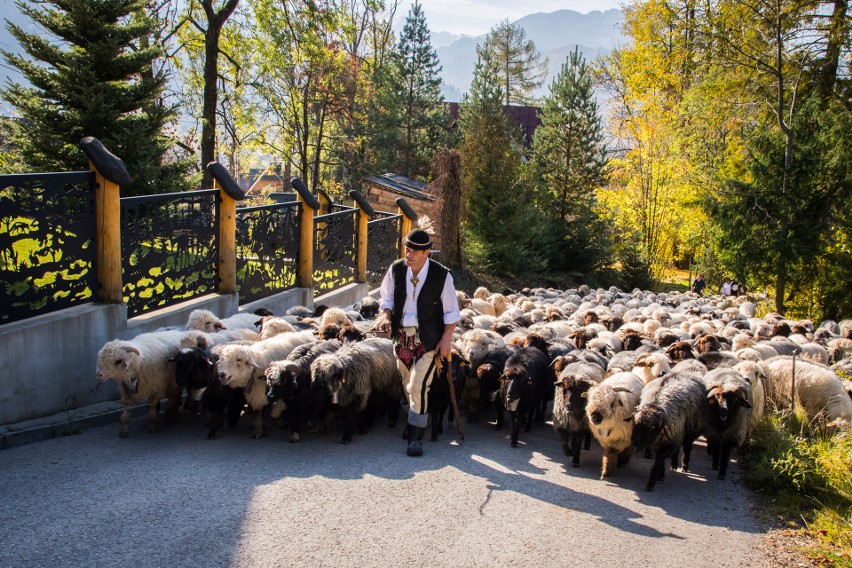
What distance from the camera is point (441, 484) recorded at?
595 cm

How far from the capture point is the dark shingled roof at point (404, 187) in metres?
25.6

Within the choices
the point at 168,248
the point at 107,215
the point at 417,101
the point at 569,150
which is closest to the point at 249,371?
the point at 107,215

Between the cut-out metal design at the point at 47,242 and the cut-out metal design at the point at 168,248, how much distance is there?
52 cm

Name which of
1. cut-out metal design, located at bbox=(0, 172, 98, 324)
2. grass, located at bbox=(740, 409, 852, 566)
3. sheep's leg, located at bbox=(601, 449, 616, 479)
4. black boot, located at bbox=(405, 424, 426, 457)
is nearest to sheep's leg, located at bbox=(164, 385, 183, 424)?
cut-out metal design, located at bbox=(0, 172, 98, 324)

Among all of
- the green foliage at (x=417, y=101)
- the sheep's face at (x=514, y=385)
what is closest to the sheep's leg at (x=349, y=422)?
the sheep's face at (x=514, y=385)

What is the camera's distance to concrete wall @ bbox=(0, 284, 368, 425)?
6242 millimetres

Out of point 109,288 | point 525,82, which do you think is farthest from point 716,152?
point 525,82

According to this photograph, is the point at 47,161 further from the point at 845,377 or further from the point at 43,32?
the point at 845,377

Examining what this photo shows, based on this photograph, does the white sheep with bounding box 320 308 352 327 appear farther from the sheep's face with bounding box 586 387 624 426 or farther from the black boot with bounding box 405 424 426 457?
the sheep's face with bounding box 586 387 624 426

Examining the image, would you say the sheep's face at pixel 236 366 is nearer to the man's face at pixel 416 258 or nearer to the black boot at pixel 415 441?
the black boot at pixel 415 441

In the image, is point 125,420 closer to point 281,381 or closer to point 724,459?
point 281,381

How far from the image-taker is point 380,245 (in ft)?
51.8

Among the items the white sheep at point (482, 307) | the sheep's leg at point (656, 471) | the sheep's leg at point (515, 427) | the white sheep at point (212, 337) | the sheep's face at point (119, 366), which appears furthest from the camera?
the white sheep at point (482, 307)

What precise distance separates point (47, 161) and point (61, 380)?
8.06m
